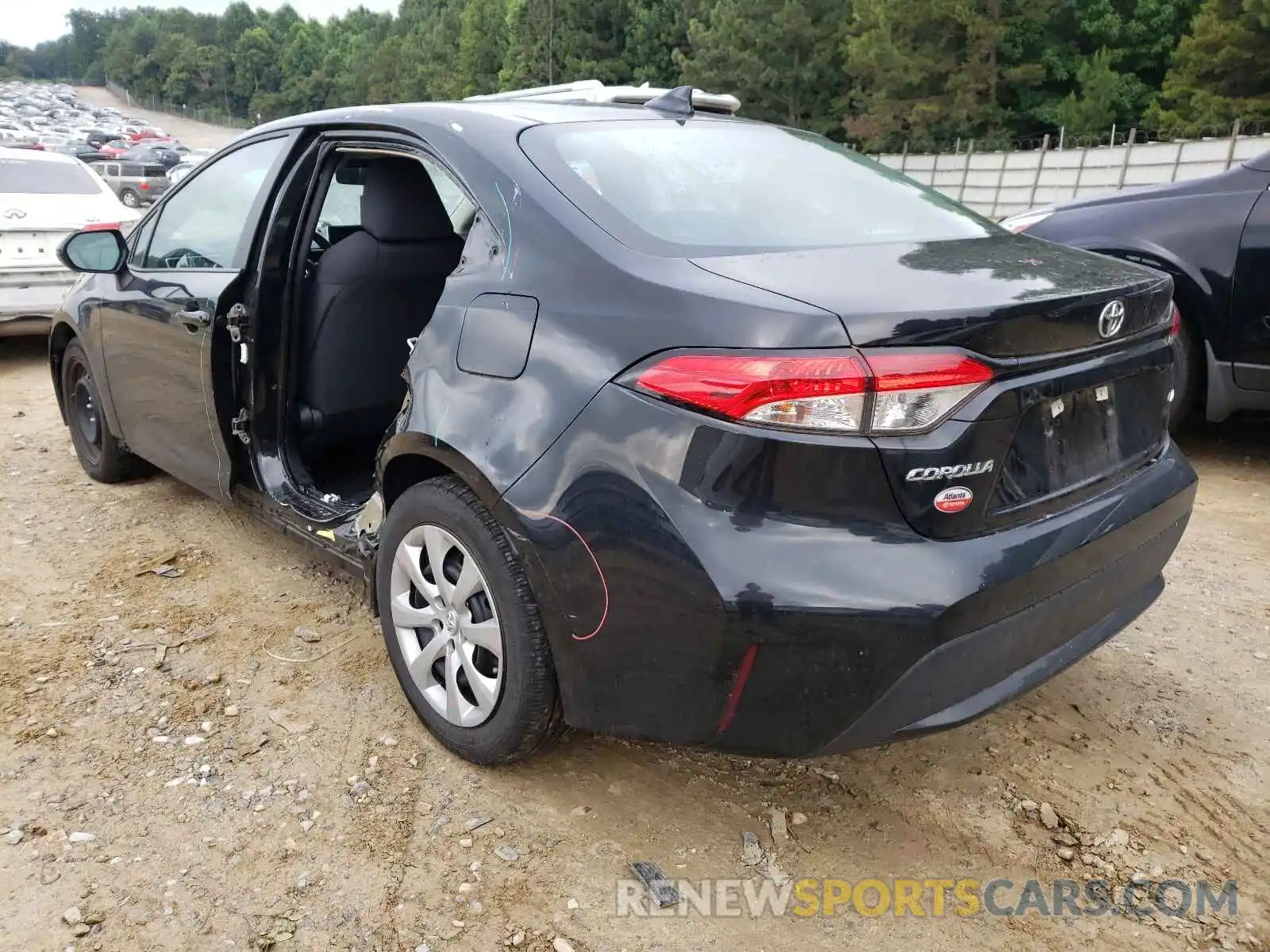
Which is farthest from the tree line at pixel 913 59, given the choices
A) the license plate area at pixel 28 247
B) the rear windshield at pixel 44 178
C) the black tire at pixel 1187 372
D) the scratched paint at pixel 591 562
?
the scratched paint at pixel 591 562

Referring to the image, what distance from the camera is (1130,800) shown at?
2.41 meters

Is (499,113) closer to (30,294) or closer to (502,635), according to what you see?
(502,635)

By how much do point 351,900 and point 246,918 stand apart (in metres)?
0.21

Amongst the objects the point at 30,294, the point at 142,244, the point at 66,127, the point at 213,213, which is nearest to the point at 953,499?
the point at 213,213

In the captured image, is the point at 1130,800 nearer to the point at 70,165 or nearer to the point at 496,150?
the point at 496,150

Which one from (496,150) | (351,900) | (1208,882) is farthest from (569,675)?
(1208,882)

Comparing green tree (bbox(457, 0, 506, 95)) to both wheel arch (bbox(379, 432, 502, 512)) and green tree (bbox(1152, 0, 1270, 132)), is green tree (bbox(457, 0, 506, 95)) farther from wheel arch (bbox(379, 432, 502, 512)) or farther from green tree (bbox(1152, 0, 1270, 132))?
wheel arch (bbox(379, 432, 502, 512))

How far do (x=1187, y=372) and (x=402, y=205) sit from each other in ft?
12.3

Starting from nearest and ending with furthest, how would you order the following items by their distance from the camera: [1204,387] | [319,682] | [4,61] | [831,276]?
[831,276] → [319,682] → [1204,387] → [4,61]

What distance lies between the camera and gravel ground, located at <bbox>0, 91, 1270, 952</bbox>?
204cm

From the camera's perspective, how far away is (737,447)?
1.82 metres

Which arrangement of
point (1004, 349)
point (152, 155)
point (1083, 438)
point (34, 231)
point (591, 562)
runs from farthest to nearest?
point (152, 155) < point (34, 231) < point (1083, 438) < point (591, 562) < point (1004, 349)

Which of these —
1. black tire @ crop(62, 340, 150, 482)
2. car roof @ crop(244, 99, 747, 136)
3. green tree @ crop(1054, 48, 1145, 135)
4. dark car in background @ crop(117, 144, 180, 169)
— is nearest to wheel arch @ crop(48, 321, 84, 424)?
black tire @ crop(62, 340, 150, 482)

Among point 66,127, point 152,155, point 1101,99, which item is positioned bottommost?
point 66,127
